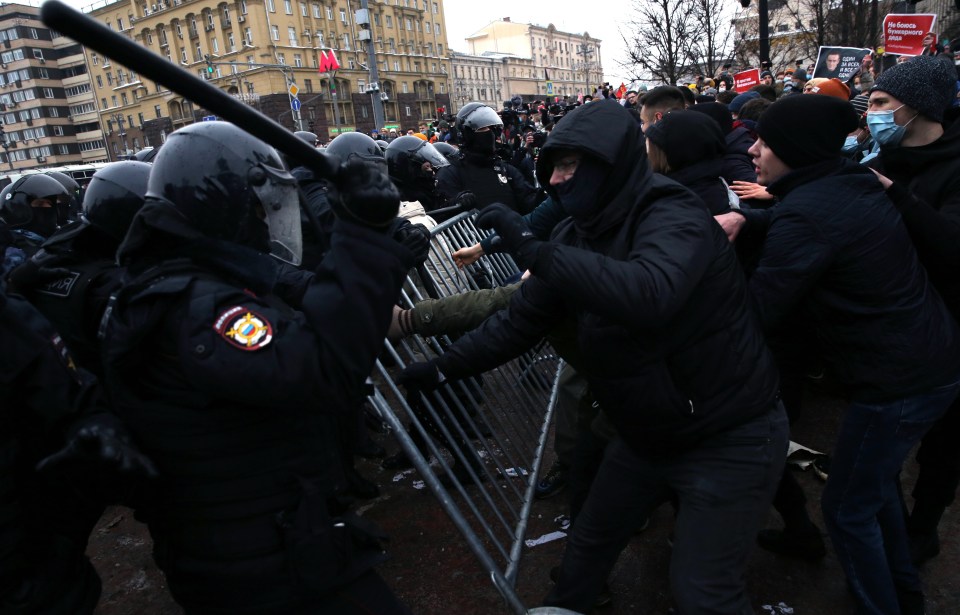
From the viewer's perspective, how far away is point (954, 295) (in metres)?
2.70

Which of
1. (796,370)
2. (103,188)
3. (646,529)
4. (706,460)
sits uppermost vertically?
(103,188)

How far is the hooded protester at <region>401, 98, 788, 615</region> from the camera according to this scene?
5.94 feet

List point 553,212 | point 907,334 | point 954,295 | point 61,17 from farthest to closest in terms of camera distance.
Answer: point 553,212 < point 954,295 < point 907,334 < point 61,17

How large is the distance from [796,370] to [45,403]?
11.6 feet

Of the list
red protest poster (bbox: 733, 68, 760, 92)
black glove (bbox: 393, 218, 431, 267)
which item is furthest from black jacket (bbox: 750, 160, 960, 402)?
red protest poster (bbox: 733, 68, 760, 92)

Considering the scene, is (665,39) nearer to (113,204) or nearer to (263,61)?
(113,204)

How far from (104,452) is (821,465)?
383cm

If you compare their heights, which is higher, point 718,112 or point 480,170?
point 718,112

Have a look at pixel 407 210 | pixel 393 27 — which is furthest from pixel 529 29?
pixel 407 210

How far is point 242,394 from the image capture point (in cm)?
144

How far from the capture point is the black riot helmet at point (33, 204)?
489cm

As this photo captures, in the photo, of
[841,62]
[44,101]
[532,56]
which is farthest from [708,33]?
[532,56]

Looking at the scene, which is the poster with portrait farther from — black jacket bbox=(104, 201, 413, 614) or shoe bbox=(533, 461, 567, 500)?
black jacket bbox=(104, 201, 413, 614)

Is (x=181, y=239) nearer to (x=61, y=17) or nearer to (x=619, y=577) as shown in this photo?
(x=61, y=17)
